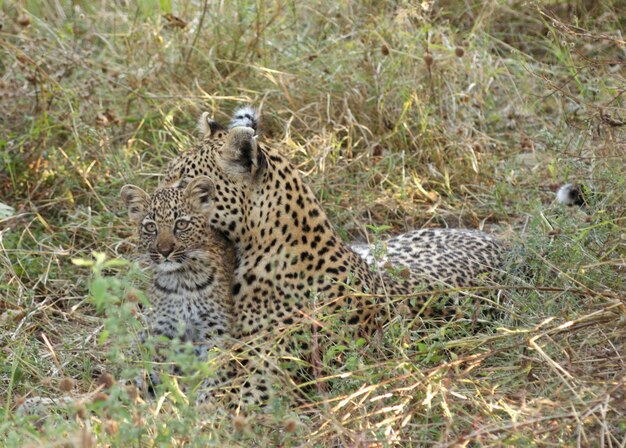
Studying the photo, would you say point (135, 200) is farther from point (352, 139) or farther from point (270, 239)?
point (352, 139)

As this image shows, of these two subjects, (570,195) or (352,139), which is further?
(352,139)

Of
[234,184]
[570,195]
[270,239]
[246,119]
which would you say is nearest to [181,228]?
[234,184]

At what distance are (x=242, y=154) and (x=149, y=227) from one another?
654 mm

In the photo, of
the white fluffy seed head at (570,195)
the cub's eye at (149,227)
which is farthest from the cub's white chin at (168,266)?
the white fluffy seed head at (570,195)

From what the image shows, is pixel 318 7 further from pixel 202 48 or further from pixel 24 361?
pixel 24 361

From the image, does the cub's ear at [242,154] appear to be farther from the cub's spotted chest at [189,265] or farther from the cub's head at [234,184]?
the cub's spotted chest at [189,265]

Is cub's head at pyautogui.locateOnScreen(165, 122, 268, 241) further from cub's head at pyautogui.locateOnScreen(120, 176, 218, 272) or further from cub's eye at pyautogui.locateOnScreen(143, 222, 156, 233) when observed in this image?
cub's eye at pyautogui.locateOnScreen(143, 222, 156, 233)

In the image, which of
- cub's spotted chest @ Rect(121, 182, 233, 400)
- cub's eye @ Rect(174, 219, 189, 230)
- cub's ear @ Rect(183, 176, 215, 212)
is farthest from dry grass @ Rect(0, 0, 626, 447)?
cub's ear @ Rect(183, 176, 215, 212)

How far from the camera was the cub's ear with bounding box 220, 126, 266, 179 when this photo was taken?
601 cm

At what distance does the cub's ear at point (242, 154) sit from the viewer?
6.01m

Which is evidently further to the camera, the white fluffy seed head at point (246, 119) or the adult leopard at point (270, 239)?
the white fluffy seed head at point (246, 119)

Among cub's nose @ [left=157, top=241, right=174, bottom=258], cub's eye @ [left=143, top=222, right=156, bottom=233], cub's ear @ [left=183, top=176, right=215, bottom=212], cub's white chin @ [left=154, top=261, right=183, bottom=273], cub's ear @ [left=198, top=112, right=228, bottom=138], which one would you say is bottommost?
cub's white chin @ [left=154, top=261, right=183, bottom=273]

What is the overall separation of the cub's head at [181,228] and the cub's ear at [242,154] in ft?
0.57

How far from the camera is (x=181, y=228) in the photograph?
6.08m
